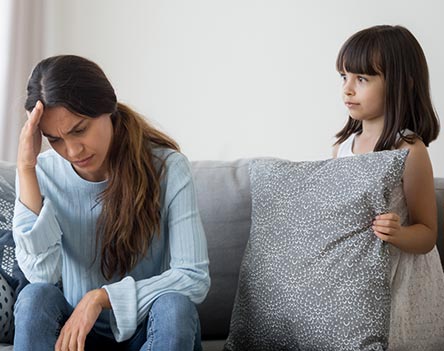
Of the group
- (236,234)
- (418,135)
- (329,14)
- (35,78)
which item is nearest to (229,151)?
(329,14)

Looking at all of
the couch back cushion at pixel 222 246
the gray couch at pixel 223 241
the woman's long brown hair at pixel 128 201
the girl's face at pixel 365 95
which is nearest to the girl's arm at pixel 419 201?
the girl's face at pixel 365 95

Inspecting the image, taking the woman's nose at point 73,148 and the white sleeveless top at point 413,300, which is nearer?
the woman's nose at point 73,148

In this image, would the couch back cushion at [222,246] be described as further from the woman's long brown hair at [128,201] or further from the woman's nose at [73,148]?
the woman's nose at [73,148]

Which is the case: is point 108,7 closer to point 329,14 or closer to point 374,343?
point 329,14

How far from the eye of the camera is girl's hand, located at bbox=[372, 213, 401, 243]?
170 cm

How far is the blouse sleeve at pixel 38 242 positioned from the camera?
1715mm

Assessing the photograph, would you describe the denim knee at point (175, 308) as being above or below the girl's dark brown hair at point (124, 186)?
below

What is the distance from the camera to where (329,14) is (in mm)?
2658

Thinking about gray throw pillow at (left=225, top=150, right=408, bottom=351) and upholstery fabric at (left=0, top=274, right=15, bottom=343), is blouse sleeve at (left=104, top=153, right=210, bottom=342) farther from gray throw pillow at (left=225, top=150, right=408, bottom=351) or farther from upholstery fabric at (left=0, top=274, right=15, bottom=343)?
upholstery fabric at (left=0, top=274, right=15, bottom=343)

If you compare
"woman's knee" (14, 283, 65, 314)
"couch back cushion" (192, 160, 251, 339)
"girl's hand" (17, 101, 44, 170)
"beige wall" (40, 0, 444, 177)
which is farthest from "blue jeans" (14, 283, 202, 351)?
"beige wall" (40, 0, 444, 177)

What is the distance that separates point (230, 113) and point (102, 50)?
0.53m

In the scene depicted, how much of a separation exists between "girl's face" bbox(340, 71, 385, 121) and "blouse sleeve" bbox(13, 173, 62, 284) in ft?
2.49

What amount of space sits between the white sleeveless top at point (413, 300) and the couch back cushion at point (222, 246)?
0.42 meters

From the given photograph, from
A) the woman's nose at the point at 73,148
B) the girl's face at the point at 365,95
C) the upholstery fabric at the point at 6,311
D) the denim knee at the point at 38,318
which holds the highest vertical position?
the girl's face at the point at 365,95
